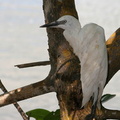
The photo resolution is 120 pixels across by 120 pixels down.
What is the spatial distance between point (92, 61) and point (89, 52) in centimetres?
5

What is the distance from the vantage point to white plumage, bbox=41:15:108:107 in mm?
1998

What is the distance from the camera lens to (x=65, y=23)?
6.84 ft

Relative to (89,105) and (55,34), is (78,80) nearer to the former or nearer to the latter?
(89,105)

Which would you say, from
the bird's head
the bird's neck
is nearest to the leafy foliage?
the bird's neck

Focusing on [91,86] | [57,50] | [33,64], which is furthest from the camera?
[33,64]

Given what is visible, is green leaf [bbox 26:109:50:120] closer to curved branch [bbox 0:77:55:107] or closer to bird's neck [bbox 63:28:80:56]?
curved branch [bbox 0:77:55:107]

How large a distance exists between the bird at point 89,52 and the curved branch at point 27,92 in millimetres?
231

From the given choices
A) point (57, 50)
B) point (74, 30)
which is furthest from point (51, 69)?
point (74, 30)

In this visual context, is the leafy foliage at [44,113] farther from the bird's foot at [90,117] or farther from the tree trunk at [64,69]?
the bird's foot at [90,117]

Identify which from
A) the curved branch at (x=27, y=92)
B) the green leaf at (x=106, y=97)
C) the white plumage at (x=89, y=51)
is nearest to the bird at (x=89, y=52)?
the white plumage at (x=89, y=51)

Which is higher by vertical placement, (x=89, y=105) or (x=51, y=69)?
(x=51, y=69)

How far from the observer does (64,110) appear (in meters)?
2.08

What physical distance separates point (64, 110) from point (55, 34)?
41 centimetres

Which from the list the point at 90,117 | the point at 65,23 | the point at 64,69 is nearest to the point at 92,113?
the point at 90,117
